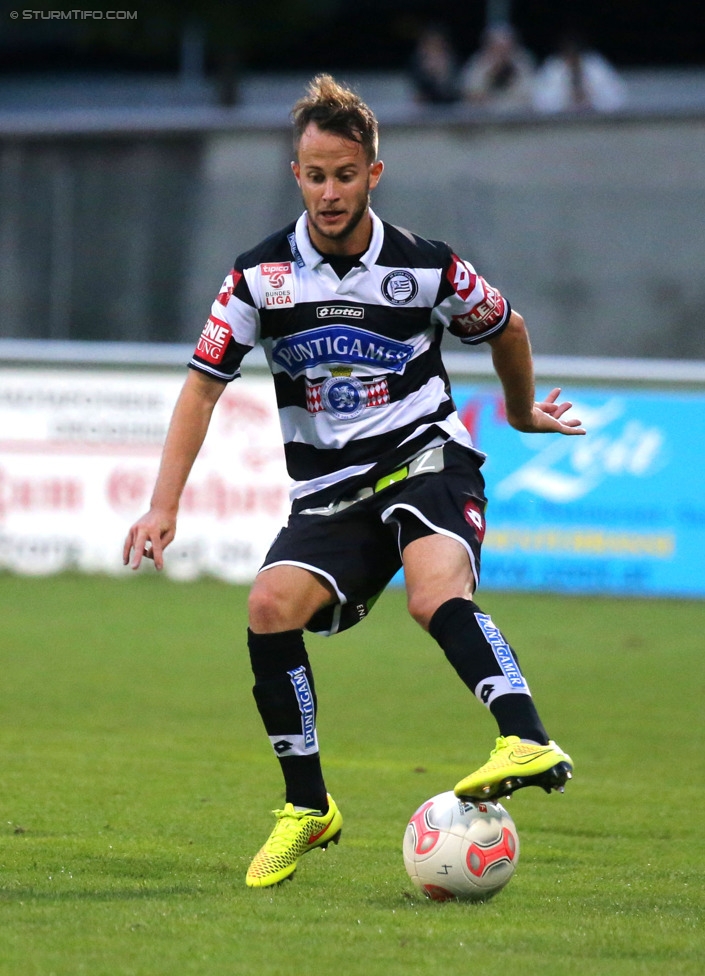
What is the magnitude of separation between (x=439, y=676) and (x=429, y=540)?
5.06m

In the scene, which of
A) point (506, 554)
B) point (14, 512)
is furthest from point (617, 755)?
point (14, 512)

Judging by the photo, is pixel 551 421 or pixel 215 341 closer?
pixel 215 341

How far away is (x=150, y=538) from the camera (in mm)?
4461

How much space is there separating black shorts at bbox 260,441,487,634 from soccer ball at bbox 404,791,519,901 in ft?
2.23

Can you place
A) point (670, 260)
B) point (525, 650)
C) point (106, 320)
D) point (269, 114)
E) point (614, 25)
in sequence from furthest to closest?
point (614, 25)
point (269, 114)
point (106, 320)
point (670, 260)
point (525, 650)

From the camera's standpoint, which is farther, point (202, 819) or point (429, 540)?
point (202, 819)

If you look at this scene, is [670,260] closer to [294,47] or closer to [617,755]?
[617,755]

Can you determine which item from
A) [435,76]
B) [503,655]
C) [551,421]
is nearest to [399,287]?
[551,421]

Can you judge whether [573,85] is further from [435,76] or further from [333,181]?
[333,181]

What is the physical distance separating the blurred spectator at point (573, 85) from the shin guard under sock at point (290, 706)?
12791mm

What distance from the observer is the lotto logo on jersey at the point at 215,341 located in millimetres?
4641

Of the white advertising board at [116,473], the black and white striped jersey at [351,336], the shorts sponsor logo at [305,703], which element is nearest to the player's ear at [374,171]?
the black and white striped jersey at [351,336]

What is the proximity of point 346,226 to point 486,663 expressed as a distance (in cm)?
132

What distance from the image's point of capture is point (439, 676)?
9477mm
